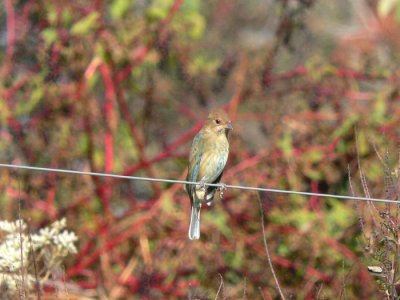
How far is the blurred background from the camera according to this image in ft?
23.8

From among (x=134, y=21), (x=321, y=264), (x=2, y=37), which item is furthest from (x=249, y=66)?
(x=2, y=37)

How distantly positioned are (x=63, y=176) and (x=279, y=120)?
1.86 m

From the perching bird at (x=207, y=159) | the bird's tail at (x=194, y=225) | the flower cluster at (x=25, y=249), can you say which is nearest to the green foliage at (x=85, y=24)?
the perching bird at (x=207, y=159)

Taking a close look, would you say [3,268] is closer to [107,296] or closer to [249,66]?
[107,296]

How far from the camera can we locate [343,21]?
16688mm

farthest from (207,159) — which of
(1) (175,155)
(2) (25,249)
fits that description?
(2) (25,249)

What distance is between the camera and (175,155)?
7.49 meters

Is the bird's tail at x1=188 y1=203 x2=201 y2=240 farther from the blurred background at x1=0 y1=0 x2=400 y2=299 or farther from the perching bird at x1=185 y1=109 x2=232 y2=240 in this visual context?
the blurred background at x1=0 y1=0 x2=400 y2=299

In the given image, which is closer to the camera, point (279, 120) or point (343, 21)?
point (279, 120)

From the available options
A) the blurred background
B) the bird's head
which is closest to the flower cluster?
the bird's head

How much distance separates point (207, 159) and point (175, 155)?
4.61 feet

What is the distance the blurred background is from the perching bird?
2.89 ft

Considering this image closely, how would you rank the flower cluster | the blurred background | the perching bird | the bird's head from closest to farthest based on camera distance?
the flower cluster
the perching bird
the bird's head
the blurred background

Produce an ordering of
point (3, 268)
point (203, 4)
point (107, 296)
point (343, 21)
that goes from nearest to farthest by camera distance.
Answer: point (3, 268) → point (107, 296) → point (203, 4) → point (343, 21)
